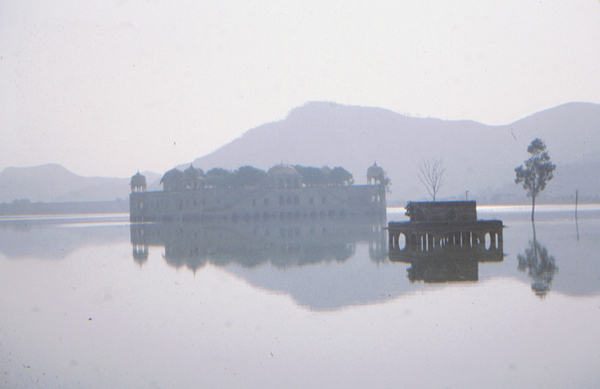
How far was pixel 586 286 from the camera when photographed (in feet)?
55.7

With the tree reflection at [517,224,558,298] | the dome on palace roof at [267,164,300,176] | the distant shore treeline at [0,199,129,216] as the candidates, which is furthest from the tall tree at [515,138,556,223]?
the distant shore treeline at [0,199,129,216]

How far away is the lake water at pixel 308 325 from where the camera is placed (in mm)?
9844

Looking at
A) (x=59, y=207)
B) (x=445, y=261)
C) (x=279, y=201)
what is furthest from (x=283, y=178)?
(x=59, y=207)

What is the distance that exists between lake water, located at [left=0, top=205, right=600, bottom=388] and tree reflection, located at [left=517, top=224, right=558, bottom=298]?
9 centimetres

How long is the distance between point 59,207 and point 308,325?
18333cm

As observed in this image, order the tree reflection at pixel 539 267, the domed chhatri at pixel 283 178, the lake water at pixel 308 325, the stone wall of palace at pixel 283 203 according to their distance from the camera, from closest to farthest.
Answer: the lake water at pixel 308 325 → the tree reflection at pixel 539 267 → the stone wall of palace at pixel 283 203 → the domed chhatri at pixel 283 178

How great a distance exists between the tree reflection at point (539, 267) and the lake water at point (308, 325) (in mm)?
93

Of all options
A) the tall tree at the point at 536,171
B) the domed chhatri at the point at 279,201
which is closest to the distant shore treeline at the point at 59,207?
the domed chhatri at the point at 279,201

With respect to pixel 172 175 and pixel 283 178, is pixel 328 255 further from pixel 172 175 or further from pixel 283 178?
pixel 172 175

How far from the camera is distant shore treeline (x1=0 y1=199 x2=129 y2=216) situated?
165m

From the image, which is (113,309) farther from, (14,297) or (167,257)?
(167,257)

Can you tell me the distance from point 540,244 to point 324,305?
20.0 metres

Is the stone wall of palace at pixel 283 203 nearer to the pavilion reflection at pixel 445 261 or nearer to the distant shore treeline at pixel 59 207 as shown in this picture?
the pavilion reflection at pixel 445 261

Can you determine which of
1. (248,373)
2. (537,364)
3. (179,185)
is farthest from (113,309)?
(179,185)
